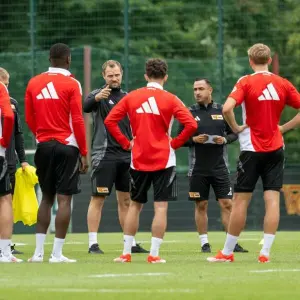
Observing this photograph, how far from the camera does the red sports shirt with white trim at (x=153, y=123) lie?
43.9ft

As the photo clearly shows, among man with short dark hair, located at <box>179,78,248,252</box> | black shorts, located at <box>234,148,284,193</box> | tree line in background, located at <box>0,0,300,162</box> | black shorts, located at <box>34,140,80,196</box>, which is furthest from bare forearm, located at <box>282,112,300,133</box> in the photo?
tree line in background, located at <box>0,0,300,162</box>

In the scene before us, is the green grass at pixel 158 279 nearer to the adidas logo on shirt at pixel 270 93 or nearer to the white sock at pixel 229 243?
the white sock at pixel 229 243

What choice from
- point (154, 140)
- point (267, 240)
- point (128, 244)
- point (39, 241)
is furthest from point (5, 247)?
point (267, 240)

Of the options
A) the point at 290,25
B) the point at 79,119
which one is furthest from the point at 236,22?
the point at 79,119

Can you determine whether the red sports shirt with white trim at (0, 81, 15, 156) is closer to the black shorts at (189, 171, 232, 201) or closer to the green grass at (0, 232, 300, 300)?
the green grass at (0, 232, 300, 300)

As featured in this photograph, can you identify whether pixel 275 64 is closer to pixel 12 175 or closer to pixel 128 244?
pixel 12 175

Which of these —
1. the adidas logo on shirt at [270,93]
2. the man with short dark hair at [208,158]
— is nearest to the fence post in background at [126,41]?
the man with short dark hair at [208,158]

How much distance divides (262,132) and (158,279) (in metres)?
2.59

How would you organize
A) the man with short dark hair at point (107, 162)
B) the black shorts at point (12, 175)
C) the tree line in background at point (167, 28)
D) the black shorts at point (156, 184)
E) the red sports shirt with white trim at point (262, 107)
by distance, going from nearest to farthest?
the red sports shirt with white trim at point (262, 107)
the black shorts at point (156, 184)
the man with short dark hair at point (107, 162)
the black shorts at point (12, 175)
the tree line in background at point (167, 28)

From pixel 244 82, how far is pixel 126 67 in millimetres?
11299

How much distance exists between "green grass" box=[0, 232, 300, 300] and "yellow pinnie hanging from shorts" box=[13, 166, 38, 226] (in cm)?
79

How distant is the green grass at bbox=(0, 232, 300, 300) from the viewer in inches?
390

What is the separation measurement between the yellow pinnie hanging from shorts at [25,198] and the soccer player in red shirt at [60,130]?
265cm

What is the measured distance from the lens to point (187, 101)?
2400 centimetres
